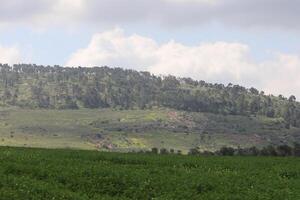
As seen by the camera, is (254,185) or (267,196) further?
(254,185)

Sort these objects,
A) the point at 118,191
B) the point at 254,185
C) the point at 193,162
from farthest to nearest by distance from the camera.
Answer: the point at 193,162
the point at 254,185
the point at 118,191

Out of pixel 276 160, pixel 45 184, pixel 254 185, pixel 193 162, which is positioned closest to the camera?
pixel 45 184

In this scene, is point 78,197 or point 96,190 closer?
point 78,197

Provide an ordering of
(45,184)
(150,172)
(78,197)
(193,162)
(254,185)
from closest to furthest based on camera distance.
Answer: (78,197) → (45,184) → (254,185) → (150,172) → (193,162)

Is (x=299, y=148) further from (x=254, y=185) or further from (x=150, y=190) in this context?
(x=150, y=190)

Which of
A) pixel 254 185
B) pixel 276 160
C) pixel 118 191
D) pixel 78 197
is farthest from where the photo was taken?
pixel 276 160

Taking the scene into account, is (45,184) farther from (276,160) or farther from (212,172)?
(276,160)

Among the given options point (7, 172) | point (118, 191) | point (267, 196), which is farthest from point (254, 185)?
point (7, 172)

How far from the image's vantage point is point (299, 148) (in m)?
83.5

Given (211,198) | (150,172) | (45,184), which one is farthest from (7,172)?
(211,198)

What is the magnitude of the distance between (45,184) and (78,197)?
314cm

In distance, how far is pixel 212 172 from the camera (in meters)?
43.7

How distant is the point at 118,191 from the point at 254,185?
34.3ft

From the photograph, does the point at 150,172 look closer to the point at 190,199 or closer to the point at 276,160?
the point at 190,199
